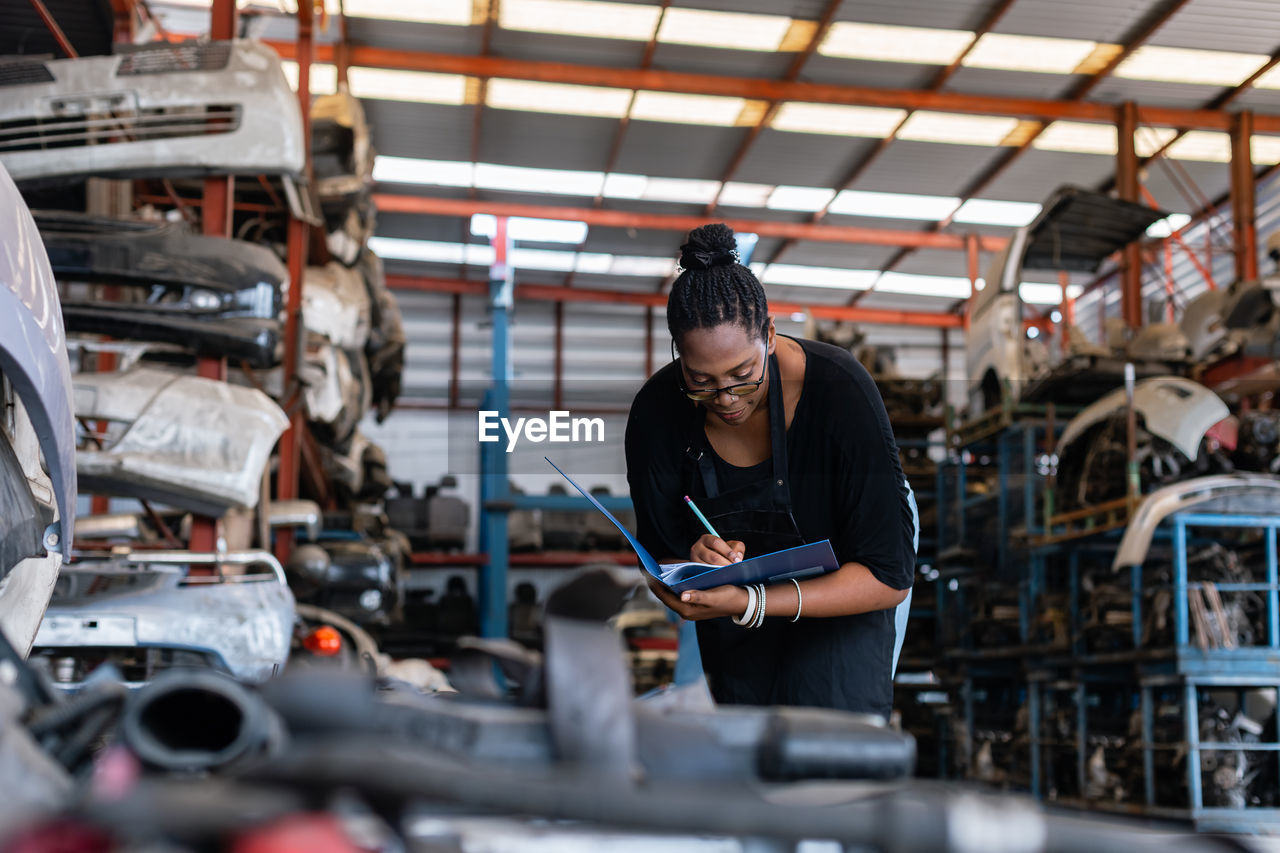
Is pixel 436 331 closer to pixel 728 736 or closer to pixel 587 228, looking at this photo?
pixel 587 228

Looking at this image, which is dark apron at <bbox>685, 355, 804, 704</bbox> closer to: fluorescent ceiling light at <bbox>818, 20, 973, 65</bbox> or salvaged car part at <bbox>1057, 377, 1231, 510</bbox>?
salvaged car part at <bbox>1057, 377, 1231, 510</bbox>

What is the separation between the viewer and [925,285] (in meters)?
20.2

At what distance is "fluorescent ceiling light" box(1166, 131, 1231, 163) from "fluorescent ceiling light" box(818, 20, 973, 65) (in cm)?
380

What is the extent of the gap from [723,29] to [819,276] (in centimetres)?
738

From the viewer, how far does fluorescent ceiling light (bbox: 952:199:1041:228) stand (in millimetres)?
16797

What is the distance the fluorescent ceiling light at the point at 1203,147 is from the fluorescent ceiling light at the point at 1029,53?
2571 mm

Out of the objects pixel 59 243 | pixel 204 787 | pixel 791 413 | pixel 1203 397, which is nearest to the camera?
pixel 204 787

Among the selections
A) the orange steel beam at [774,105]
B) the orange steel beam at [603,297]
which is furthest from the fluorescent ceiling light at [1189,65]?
the orange steel beam at [603,297]

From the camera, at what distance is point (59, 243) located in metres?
4.41

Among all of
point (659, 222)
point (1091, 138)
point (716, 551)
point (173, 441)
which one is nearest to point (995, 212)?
point (1091, 138)

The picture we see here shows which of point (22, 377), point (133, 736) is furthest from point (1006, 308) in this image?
point (133, 736)

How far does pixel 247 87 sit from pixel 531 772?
190 inches

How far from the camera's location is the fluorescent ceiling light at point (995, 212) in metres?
16.8

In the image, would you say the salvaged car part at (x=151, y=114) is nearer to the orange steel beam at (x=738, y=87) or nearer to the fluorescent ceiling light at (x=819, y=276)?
the orange steel beam at (x=738, y=87)
